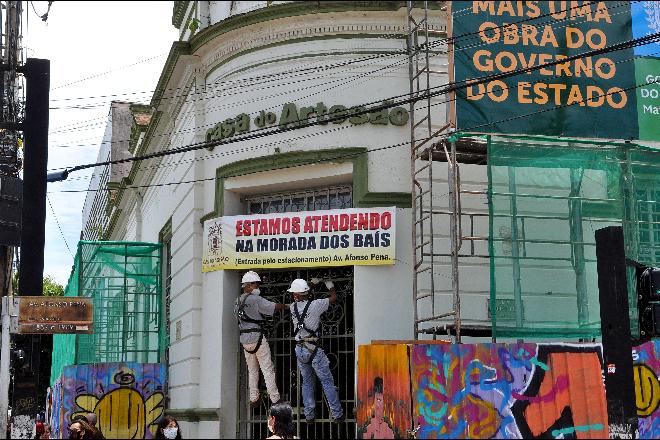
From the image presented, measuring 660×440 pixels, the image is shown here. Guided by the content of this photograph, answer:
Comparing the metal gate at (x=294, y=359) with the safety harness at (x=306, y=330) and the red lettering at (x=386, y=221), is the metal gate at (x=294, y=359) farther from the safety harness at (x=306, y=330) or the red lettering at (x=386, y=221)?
the red lettering at (x=386, y=221)

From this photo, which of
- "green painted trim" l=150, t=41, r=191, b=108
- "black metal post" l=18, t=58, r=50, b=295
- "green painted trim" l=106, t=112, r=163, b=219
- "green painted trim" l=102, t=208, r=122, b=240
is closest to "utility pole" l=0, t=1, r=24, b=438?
"black metal post" l=18, t=58, r=50, b=295

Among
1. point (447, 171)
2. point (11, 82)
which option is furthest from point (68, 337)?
point (447, 171)

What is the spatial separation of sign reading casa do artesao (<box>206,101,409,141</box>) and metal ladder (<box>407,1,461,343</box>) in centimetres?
40

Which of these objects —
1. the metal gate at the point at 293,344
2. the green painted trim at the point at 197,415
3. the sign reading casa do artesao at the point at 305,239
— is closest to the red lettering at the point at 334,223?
the sign reading casa do artesao at the point at 305,239

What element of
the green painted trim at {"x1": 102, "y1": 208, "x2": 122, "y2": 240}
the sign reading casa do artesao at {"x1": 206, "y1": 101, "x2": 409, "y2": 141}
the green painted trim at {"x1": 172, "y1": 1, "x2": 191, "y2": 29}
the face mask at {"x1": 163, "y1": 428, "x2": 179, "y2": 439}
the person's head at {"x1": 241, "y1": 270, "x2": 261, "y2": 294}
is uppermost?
the green painted trim at {"x1": 172, "y1": 1, "x2": 191, "y2": 29}

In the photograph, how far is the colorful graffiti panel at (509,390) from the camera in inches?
431

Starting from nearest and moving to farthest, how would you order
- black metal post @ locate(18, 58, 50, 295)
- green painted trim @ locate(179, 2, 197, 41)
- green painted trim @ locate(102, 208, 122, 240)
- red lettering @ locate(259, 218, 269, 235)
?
black metal post @ locate(18, 58, 50, 295) < red lettering @ locate(259, 218, 269, 235) < green painted trim @ locate(179, 2, 197, 41) < green painted trim @ locate(102, 208, 122, 240)

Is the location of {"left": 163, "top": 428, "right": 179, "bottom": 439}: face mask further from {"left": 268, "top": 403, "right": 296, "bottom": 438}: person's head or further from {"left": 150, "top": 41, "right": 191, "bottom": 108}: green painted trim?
{"left": 150, "top": 41, "right": 191, "bottom": 108}: green painted trim

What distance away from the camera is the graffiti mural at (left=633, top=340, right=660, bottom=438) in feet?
37.5

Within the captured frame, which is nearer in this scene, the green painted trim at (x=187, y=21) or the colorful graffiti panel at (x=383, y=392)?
the colorful graffiti panel at (x=383, y=392)

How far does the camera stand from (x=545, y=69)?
46.6 feet

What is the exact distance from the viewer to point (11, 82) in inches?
530

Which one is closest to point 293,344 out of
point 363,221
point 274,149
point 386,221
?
point 363,221

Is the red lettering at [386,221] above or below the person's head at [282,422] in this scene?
above
